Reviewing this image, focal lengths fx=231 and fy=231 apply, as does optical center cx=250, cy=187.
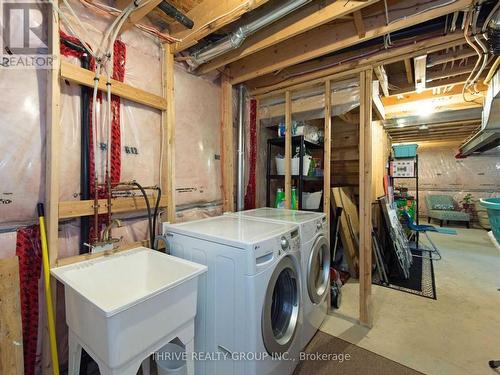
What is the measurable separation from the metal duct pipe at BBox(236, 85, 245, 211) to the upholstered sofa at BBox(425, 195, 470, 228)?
672 cm

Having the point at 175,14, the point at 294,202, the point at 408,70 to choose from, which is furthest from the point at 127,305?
the point at 408,70

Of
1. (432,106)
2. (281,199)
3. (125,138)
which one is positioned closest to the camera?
(125,138)

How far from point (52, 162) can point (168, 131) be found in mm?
801

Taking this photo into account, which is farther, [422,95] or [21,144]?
[422,95]

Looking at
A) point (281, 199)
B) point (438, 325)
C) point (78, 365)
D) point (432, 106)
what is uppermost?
point (432, 106)

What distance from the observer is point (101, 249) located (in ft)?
4.69

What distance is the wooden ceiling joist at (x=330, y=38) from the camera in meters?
1.45

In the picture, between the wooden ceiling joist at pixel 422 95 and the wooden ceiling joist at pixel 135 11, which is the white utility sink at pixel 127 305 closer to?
the wooden ceiling joist at pixel 135 11

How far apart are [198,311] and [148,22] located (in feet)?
6.99

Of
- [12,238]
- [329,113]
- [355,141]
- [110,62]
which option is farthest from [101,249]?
[355,141]

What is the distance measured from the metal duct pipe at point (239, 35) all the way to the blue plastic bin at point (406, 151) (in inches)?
148

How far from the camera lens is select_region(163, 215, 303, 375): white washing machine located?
47.3 inches

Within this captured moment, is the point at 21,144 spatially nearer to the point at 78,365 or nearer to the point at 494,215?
the point at 78,365

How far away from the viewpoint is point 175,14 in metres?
1.53
